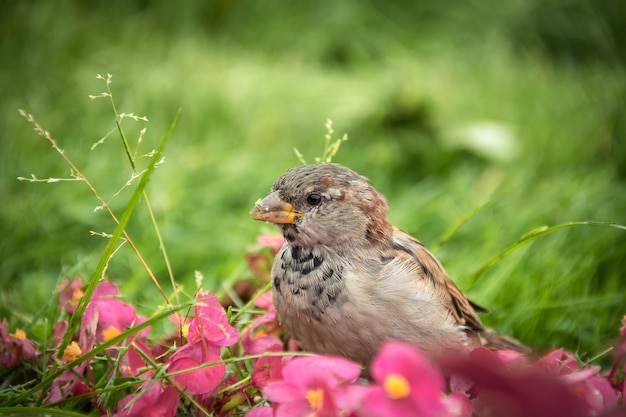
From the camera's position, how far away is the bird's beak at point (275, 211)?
1655 mm

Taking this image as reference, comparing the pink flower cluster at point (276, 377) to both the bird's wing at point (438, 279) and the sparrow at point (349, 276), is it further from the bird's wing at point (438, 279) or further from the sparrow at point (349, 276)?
the bird's wing at point (438, 279)

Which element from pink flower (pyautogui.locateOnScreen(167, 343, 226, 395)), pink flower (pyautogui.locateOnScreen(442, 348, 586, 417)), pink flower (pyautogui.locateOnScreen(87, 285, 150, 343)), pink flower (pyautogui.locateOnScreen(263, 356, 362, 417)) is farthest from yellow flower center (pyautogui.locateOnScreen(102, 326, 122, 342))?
pink flower (pyautogui.locateOnScreen(442, 348, 586, 417))

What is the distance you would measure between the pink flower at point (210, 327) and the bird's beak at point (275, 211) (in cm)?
35

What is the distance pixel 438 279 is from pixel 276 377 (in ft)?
2.14

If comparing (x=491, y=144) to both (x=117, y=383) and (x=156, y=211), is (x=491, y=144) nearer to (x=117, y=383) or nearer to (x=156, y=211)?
(x=156, y=211)

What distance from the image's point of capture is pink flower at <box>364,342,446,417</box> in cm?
90

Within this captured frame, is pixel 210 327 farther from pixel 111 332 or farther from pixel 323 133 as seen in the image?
pixel 323 133

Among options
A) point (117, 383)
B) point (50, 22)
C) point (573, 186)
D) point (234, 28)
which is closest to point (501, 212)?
point (573, 186)

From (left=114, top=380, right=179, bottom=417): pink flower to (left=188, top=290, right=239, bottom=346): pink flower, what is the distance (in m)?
0.12

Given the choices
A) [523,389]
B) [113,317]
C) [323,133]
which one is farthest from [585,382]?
[323,133]

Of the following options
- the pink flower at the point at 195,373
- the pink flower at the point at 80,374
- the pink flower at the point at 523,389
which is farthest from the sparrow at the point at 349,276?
the pink flower at the point at 523,389

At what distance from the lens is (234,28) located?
6031mm

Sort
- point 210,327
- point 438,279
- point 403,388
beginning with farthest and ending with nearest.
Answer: point 438,279 → point 210,327 → point 403,388

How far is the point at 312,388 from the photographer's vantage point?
3.47ft
